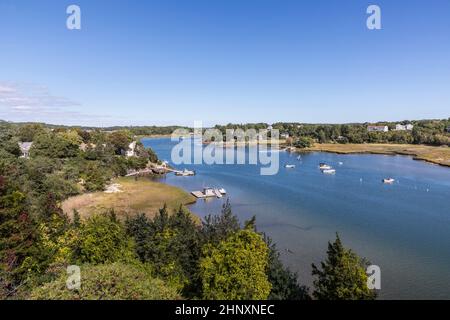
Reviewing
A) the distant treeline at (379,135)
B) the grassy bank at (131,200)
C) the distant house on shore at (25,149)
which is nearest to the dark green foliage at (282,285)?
the grassy bank at (131,200)

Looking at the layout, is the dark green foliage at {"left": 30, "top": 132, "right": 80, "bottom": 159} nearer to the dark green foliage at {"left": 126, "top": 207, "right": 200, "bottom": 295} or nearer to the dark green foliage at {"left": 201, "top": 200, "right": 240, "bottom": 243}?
the dark green foliage at {"left": 126, "top": 207, "right": 200, "bottom": 295}

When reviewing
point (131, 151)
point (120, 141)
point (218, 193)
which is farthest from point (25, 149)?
point (218, 193)

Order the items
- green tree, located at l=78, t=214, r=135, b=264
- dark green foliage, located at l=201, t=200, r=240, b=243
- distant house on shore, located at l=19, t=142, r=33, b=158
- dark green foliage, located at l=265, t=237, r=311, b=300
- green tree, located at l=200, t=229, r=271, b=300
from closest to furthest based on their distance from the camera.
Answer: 1. green tree, located at l=200, t=229, r=271, b=300
2. dark green foliage, located at l=265, t=237, r=311, b=300
3. green tree, located at l=78, t=214, r=135, b=264
4. dark green foliage, located at l=201, t=200, r=240, b=243
5. distant house on shore, located at l=19, t=142, r=33, b=158

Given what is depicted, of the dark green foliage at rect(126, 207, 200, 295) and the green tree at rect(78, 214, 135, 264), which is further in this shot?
the dark green foliage at rect(126, 207, 200, 295)

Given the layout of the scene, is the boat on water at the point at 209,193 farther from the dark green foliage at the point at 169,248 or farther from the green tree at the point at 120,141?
the green tree at the point at 120,141

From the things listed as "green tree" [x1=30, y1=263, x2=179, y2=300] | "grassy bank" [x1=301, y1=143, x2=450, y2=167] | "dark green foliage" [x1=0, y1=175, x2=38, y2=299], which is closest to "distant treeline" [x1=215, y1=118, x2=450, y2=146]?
"grassy bank" [x1=301, y1=143, x2=450, y2=167]

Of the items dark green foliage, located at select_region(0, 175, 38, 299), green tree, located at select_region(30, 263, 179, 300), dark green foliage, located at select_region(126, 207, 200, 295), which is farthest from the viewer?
dark green foliage, located at select_region(126, 207, 200, 295)
